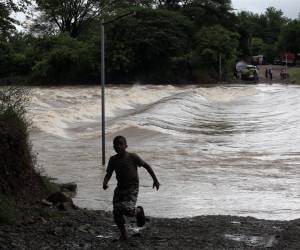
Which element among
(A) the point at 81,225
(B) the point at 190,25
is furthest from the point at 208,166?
(B) the point at 190,25

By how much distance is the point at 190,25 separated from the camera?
232 ft

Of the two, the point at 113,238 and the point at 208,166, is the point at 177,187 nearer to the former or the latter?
the point at 208,166

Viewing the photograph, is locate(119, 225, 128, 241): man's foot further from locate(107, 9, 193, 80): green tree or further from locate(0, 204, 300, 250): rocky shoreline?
locate(107, 9, 193, 80): green tree

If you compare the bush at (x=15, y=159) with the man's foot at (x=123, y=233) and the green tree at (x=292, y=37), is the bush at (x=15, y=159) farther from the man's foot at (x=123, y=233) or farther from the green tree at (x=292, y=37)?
the green tree at (x=292, y=37)

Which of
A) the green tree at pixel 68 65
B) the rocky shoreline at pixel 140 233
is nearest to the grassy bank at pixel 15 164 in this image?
the rocky shoreline at pixel 140 233

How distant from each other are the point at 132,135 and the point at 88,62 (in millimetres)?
41881

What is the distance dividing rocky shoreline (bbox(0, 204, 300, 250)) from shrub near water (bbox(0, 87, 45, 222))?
0.49 m

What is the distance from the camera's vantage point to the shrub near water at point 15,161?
9828mm

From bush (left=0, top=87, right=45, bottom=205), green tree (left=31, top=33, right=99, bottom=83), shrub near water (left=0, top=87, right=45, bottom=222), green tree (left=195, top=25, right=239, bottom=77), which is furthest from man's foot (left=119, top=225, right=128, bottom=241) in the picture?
green tree (left=195, top=25, right=239, bottom=77)

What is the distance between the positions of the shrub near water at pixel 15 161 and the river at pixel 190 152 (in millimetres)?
1992

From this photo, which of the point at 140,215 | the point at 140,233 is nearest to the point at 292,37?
the point at 140,233

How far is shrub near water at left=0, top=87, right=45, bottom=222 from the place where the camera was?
32.2ft

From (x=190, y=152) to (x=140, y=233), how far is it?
1257 centimetres

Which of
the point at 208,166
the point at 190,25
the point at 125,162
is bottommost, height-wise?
the point at 208,166
